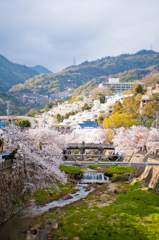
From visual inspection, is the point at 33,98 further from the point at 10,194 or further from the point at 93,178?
the point at 10,194

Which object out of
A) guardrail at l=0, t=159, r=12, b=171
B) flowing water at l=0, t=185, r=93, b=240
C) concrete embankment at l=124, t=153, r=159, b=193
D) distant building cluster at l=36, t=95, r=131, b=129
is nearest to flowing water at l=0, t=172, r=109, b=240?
flowing water at l=0, t=185, r=93, b=240

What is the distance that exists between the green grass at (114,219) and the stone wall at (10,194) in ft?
10.1

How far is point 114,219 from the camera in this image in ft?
64.4

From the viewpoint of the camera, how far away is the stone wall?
18.6m

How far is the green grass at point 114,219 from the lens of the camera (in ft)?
55.3

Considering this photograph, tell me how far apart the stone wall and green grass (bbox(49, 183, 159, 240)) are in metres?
3.07

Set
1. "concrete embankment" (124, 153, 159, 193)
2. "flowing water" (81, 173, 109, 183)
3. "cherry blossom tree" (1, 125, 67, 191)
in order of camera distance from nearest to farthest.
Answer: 1. "cherry blossom tree" (1, 125, 67, 191)
2. "concrete embankment" (124, 153, 159, 193)
3. "flowing water" (81, 173, 109, 183)

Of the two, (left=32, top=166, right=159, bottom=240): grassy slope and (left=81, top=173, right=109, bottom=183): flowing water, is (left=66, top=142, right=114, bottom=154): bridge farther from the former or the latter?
(left=32, top=166, right=159, bottom=240): grassy slope

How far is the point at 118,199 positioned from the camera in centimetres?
2491

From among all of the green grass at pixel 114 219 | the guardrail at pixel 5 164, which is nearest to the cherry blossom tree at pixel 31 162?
the guardrail at pixel 5 164

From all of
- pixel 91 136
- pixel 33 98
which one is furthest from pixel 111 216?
pixel 33 98

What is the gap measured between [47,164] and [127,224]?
301 inches

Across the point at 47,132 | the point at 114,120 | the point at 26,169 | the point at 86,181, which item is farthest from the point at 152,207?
the point at 114,120

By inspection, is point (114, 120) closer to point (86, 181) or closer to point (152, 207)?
point (86, 181)
